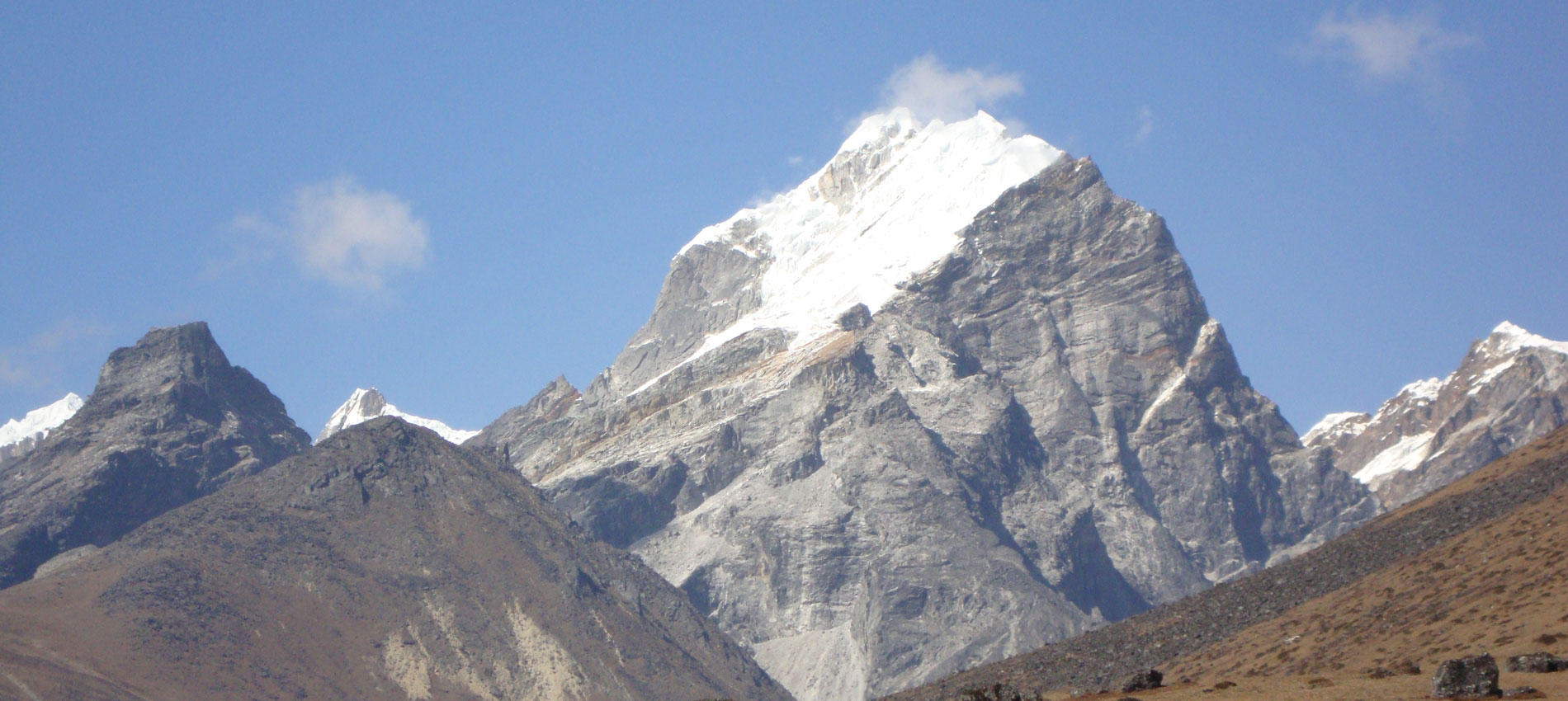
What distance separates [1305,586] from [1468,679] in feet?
171

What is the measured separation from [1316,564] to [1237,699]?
183 ft

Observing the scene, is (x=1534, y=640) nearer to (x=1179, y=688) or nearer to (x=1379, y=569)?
(x=1179, y=688)

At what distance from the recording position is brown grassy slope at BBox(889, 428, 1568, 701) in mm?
99188

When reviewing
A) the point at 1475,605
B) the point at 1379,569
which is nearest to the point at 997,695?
the point at 1475,605

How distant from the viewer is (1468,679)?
61.3 metres

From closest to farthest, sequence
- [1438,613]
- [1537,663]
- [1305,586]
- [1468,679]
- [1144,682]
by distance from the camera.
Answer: [1468,679] < [1537,663] < [1144,682] < [1438,613] < [1305,586]

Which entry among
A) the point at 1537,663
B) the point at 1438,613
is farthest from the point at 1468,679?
the point at 1438,613

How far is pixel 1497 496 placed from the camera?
4343 inches

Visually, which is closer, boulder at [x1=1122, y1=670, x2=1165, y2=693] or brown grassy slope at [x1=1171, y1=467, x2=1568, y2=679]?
boulder at [x1=1122, y1=670, x2=1165, y2=693]

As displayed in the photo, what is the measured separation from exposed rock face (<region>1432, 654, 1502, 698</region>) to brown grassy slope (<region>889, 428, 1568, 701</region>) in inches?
1206

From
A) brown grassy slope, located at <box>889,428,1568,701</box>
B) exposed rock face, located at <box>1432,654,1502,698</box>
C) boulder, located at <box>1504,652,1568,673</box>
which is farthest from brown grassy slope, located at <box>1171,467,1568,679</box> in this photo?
exposed rock face, located at <box>1432,654,1502,698</box>

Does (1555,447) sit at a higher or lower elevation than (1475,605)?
higher

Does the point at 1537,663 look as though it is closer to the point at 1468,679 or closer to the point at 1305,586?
the point at 1468,679

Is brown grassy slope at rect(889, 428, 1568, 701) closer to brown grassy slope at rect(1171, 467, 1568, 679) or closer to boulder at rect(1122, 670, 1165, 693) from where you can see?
brown grassy slope at rect(1171, 467, 1568, 679)
